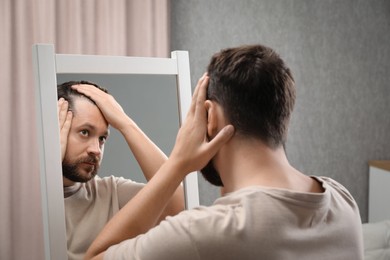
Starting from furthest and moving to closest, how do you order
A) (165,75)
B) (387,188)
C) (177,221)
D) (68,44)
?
(387,188) → (68,44) → (165,75) → (177,221)

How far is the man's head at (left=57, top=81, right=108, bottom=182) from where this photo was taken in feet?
4.37

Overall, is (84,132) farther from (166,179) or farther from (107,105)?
(166,179)

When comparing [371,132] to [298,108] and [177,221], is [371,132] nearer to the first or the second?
[298,108]

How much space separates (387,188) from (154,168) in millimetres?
2143

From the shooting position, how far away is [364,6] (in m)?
3.28

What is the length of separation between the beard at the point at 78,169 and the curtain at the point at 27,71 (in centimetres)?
127

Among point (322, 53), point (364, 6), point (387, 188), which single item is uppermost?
point (364, 6)

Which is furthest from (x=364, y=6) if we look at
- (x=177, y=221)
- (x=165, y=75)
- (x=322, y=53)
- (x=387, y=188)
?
(x=177, y=221)

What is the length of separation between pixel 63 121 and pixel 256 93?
0.50 metres

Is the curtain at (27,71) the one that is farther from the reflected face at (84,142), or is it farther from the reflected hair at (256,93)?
the reflected hair at (256,93)

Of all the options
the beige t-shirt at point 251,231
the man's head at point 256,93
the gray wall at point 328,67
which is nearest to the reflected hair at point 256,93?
the man's head at point 256,93

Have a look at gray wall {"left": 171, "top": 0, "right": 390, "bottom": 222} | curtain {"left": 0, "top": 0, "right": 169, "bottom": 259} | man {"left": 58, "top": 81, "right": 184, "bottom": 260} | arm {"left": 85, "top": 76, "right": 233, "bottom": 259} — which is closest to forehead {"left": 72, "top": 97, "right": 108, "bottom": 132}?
man {"left": 58, "top": 81, "right": 184, "bottom": 260}

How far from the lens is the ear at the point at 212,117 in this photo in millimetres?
1165

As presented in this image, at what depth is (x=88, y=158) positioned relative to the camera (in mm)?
1361
